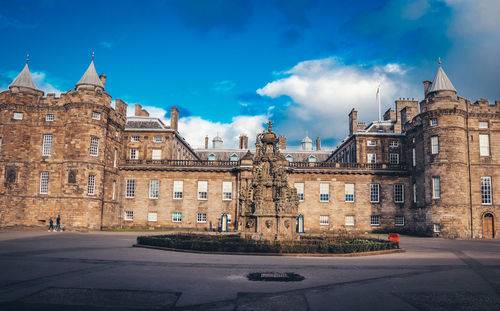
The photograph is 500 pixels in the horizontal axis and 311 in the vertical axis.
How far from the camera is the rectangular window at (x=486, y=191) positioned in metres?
38.2

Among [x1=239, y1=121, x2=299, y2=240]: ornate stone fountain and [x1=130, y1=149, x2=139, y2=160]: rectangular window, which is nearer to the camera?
[x1=239, y1=121, x2=299, y2=240]: ornate stone fountain

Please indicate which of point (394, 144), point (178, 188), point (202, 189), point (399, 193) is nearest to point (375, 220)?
point (399, 193)

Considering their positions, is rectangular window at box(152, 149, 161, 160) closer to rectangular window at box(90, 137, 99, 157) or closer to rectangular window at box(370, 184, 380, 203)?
rectangular window at box(90, 137, 99, 157)

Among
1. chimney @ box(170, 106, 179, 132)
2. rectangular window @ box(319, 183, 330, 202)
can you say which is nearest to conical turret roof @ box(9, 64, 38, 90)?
chimney @ box(170, 106, 179, 132)

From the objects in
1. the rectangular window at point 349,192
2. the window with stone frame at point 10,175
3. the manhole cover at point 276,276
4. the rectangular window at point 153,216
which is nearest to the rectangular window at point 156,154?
the rectangular window at point 153,216

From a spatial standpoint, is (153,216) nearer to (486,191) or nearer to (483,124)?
(486,191)

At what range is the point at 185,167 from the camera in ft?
149

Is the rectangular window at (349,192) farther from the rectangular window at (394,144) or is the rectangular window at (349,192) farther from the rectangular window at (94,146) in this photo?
the rectangular window at (94,146)

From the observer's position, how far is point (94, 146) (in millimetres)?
40344

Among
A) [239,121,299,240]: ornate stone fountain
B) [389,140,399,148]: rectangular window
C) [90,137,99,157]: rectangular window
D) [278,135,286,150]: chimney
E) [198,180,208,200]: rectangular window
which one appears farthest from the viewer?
[278,135,286,150]: chimney

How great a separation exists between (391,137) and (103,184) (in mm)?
36341

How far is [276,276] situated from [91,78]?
125 feet

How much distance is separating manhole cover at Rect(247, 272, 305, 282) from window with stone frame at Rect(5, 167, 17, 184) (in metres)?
37.3

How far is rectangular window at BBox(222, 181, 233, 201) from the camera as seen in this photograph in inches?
1786
